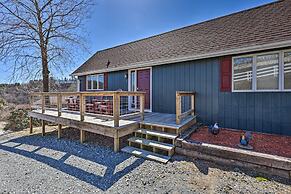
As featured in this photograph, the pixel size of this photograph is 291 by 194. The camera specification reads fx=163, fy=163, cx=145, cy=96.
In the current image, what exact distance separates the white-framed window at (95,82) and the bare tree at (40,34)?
2226 millimetres

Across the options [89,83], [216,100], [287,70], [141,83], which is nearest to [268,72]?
[287,70]

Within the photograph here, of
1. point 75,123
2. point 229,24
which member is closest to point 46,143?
point 75,123

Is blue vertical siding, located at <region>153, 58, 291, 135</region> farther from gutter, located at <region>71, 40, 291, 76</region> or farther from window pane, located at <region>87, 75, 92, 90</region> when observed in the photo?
window pane, located at <region>87, 75, 92, 90</region>

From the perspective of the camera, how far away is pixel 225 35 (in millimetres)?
6031

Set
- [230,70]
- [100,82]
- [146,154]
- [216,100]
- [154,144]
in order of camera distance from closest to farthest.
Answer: [146,154]
[154,144]
[230,70]
[216,100]
[100,82]

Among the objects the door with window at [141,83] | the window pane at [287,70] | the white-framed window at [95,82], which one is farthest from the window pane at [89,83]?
the window pane at [287,70]

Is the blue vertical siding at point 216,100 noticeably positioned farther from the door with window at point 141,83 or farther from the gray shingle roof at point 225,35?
the gray shingle roof at point 225,35

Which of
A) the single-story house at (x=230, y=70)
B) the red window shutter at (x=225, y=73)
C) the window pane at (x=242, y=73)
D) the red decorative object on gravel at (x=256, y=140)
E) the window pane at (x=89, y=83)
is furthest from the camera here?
the window pane at (x=89, y=83)

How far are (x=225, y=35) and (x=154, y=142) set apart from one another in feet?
15.5

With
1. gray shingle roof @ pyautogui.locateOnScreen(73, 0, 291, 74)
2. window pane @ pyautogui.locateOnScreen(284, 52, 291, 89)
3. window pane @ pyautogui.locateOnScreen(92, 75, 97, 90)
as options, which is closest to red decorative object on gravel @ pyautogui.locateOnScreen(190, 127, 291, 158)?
window pane @ pyautogui.locateOnScreen(284, 52, 291, 89)

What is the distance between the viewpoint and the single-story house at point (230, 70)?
4715 millimetres

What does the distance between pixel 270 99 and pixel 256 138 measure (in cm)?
129

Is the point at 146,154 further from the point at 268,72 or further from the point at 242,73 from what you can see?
the point at 268,72

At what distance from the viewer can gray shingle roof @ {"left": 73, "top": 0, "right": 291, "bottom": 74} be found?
4957 mm
